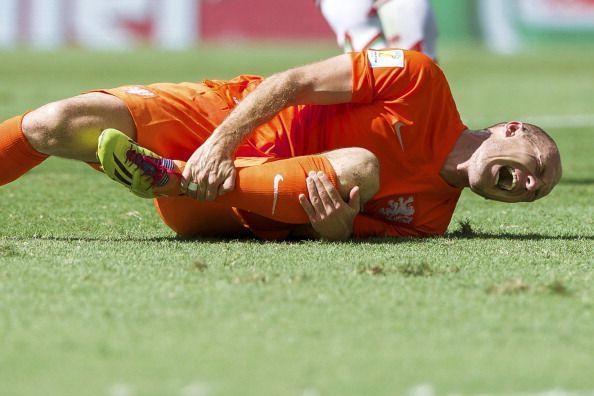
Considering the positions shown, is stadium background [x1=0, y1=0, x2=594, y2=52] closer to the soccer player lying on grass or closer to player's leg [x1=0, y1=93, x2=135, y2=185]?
the soccer player lying on grass

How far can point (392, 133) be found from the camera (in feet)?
14.0

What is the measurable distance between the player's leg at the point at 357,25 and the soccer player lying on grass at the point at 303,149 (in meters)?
2.22

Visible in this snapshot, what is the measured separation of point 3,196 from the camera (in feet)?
Answer: 17.8

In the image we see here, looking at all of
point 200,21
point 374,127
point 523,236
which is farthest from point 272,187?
point 200,21

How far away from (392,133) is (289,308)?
1.26 m

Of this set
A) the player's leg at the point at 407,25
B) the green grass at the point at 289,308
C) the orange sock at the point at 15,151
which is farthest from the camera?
the player's leg at the point at 407,25

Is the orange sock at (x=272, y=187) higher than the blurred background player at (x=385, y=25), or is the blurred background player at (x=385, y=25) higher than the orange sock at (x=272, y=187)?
the blurred background player at (x=385, y=25)

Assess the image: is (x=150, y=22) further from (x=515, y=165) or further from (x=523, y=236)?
(x=515, y=165)

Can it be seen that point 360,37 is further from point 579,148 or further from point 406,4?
point 579,148

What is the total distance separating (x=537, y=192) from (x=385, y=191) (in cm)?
54

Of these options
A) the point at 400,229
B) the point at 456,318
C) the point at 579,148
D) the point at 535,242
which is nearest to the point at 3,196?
the point at 400,229

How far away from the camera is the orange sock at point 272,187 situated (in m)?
4.07

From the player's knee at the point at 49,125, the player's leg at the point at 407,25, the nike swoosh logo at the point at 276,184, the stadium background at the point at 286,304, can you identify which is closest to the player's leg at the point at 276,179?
the nike swoosh logo at the point at 276,184

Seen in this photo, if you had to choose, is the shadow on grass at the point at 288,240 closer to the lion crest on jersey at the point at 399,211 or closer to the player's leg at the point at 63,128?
the lion crest on jersey at the point at 399,211
